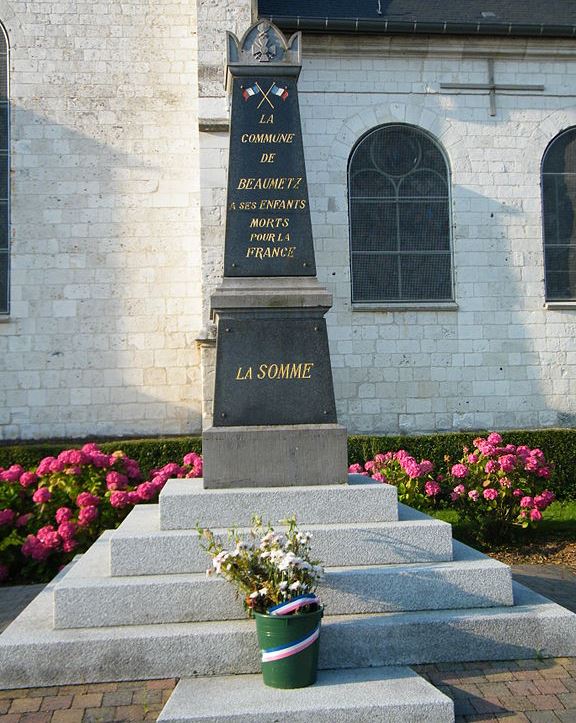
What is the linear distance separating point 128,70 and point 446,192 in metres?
5.25

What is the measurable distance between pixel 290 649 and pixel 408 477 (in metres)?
4.24

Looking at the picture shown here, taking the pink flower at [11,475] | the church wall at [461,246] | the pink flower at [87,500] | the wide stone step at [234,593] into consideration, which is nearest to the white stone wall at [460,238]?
the church wall at [461,246]

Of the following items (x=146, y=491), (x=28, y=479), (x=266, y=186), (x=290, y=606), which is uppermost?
(x=266, y=186)

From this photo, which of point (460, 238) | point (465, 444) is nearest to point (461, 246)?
point (460, 238)

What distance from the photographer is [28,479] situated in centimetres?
705

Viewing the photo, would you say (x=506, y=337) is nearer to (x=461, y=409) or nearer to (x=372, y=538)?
(x=461, y=409)

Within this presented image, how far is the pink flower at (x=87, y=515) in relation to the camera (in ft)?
21.6

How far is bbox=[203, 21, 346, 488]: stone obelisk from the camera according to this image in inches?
201

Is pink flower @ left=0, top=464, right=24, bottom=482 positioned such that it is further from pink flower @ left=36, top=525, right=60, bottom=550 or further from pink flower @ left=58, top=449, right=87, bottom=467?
pink flower @ left=36, top=525, right=60, bottom=550

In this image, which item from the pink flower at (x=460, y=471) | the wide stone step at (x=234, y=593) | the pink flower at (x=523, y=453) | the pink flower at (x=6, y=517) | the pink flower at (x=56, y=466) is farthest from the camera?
the pink flower at (x=523, y=453)

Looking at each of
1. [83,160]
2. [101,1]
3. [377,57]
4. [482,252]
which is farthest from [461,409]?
[101,1]

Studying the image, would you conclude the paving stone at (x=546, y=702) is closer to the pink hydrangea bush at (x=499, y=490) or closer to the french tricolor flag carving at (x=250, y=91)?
the pink hydrangea bush at (x=499, y=490)

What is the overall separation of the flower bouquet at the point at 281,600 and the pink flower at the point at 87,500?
3088 mm

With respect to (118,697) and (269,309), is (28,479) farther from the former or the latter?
(118,697)
